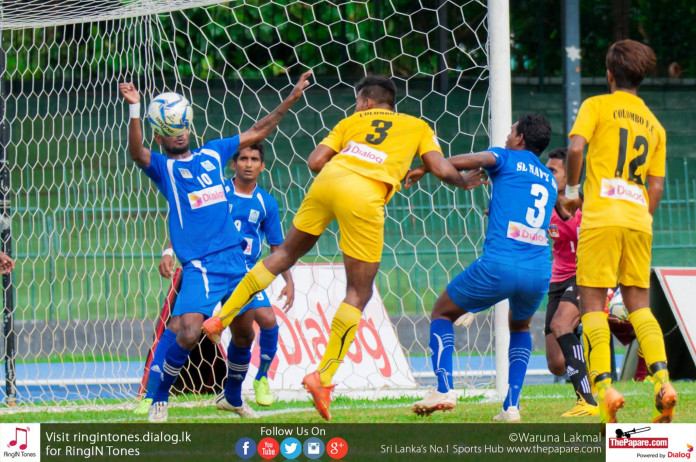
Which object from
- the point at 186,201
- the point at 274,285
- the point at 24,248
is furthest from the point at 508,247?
the point at 24,248

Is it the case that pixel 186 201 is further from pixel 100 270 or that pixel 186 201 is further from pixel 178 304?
pixel 100 270

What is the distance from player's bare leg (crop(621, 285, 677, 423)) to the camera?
4.42 meters

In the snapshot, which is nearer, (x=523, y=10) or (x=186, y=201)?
(x=186, y=201)

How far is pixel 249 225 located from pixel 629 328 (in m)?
3.90

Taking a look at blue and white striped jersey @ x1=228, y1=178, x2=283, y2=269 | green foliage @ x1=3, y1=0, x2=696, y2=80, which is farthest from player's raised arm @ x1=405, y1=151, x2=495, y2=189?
green foliage @ x1=3, y1=0, x2=696, y2=80

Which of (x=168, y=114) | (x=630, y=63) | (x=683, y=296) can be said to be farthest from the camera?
(x=683, y=296)

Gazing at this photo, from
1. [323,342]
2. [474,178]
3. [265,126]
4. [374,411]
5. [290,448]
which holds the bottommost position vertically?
[374,411]

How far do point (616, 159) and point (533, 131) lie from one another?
0.79 meters

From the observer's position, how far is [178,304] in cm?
573

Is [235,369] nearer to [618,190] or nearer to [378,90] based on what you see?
[378,90]

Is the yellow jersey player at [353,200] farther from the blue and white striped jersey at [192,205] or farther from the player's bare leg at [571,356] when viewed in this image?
the player's bare leg at [571,356]

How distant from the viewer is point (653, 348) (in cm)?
473

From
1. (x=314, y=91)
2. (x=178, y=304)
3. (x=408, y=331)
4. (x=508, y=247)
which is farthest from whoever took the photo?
(x=314, y=91)

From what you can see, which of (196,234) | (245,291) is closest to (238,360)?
(196,234)
